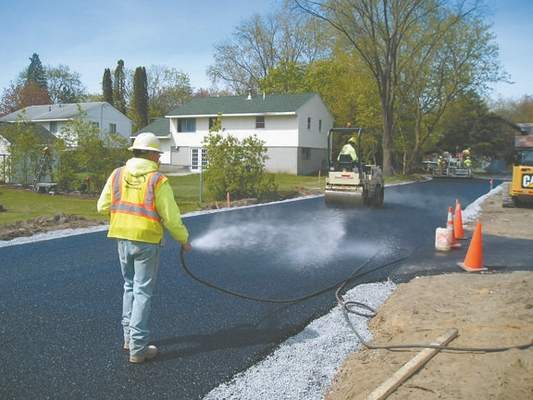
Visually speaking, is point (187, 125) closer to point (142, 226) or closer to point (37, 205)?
point (37, 205)

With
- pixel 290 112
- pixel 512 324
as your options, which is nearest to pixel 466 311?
pixel 512 324

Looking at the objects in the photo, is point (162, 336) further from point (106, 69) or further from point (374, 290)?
point (106, 69)

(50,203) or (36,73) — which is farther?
(36,73)

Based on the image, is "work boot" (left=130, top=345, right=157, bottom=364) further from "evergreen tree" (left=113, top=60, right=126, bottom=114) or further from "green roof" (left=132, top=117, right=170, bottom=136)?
"evergreen tree" (left=113, top=60, right=126, bottom=114)

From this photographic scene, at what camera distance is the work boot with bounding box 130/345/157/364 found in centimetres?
416

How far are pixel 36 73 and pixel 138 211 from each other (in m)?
97.8

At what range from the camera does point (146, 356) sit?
424 cm

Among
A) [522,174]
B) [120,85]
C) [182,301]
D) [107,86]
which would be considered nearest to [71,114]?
[107,86]

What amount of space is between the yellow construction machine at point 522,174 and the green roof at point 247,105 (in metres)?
21.4

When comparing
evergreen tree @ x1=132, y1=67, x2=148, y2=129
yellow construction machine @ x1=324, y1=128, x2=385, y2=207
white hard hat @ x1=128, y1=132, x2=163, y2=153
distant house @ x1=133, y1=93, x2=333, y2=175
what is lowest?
yellow construction machine @ x1=324, y1=128, x2=385, y2=207

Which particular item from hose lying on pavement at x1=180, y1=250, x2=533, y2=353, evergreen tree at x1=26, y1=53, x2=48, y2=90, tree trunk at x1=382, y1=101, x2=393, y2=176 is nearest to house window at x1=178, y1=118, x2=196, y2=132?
tree trunk at x1=382, y1=101, x2=393, y2=176

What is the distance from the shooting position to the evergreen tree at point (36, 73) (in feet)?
278

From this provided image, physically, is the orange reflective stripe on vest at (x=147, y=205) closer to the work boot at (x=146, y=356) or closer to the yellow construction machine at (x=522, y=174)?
the work boot at (x=146, y=356)

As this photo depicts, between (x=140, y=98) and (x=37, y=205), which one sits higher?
(x=140, y=98)
